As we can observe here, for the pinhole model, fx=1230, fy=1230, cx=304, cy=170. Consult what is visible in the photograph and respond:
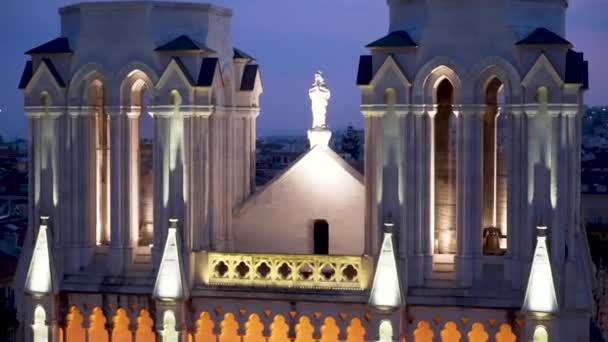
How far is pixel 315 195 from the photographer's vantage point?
31.1 metres

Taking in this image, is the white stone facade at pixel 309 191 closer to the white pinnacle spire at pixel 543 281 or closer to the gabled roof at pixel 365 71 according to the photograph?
the gabled roof at pixel 365 71

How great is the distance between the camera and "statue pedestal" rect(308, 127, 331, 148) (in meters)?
31.1

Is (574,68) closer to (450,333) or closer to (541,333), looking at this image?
(541,333)

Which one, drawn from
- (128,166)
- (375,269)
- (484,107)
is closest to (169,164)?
(128,166)

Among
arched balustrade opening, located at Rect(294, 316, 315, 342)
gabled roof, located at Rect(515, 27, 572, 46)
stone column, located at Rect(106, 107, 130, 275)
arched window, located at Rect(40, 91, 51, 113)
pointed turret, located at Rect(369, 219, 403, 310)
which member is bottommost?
arched balustrade opening, located at Rect(294, 316, 315, 342)

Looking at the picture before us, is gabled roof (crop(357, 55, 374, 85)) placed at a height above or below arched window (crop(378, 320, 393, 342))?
above

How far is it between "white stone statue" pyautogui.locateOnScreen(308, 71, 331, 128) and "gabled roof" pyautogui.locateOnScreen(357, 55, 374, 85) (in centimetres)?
373

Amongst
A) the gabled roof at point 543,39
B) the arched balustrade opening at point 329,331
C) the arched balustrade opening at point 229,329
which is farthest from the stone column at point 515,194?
the arched balustrade opening at point 229,329

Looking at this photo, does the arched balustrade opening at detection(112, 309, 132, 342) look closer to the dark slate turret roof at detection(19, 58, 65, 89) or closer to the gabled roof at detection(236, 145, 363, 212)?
the gabled roof at detection(236, 145, 363, 212)

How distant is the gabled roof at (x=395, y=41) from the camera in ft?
89.1

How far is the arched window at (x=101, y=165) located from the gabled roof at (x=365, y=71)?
254 inches

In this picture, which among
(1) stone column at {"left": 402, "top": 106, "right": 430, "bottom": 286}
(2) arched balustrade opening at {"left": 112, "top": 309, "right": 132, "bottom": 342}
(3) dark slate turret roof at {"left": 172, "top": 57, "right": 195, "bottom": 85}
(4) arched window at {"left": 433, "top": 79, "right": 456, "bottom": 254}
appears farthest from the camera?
Answer: (2) arched balustrade opening at {"left": 112, "top": 309, "right": 132, "bottom": 342}

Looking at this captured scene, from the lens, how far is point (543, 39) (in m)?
26.5

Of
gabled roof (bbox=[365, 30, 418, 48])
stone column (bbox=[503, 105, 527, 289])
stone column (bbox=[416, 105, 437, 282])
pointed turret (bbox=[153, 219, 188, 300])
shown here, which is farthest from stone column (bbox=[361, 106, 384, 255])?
pointed turret (bbox=[153, 219, 188, 300])
